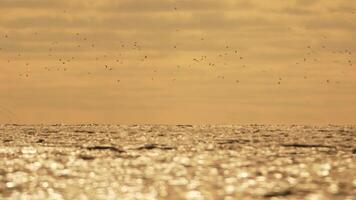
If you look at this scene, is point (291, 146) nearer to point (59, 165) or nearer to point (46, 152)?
point (46, 152)

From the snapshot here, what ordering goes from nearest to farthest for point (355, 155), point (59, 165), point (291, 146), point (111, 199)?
point (111, 199) < point (59, 165) < point (355, 155) < point (291, 146)

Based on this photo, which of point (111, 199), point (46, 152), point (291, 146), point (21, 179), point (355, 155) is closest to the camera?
point (111, 199)

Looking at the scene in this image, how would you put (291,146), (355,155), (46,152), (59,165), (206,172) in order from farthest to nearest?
1. (291,146)
2. (46,152)
3. (355,155)
4. (59,165)
5. (206,172)

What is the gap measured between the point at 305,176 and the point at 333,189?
55.0 feet

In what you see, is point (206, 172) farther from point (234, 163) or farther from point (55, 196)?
point (55, 196)

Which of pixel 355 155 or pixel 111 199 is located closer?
pixel 111 199

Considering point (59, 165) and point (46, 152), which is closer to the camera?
point (59, 165)

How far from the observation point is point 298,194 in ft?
297

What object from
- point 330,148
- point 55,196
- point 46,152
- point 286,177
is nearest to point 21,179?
point 55,196

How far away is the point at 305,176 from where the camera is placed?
362 feet

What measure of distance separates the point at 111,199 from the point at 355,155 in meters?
61.6

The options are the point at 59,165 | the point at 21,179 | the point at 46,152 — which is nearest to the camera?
the point at 21,179

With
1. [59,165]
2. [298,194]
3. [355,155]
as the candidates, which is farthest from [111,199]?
[355,155]

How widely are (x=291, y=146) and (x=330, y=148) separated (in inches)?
525
